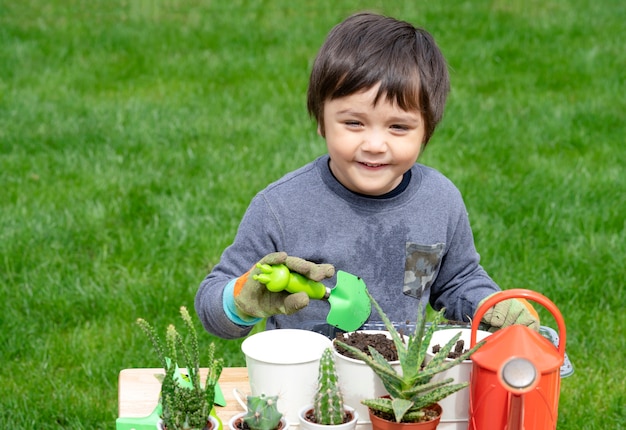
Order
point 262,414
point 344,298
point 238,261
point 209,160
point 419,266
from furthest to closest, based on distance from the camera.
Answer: point 209,160 < point 419,266 < point 238,261 < point 344,298 < point 262,414

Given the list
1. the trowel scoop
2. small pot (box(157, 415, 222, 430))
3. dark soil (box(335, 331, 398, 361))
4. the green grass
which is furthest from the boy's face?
the green grass

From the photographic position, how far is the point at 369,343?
160 centimetres

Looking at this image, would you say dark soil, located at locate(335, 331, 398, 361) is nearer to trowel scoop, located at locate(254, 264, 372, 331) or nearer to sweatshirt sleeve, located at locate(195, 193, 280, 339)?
trowel scoop, located at locate(254, 264, 372, 331)

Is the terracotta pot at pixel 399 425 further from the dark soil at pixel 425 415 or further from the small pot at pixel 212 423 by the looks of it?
the small pot at pixel 212 423

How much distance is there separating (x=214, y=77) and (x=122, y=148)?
1208 millimetres

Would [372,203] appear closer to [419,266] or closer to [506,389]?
[419,266]

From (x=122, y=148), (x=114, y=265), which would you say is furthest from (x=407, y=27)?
(x=122, y=148)

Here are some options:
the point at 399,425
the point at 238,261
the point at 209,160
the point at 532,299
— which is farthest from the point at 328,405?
the point at 209,160

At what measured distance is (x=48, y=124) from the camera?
15.6 feet

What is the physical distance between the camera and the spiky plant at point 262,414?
1.45 m

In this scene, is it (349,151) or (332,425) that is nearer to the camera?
(332,425)

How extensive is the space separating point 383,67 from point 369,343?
0.60 m

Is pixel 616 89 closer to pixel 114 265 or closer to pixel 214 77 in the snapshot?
pixel 214 77

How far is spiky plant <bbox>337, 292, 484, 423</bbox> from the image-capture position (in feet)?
4.59
